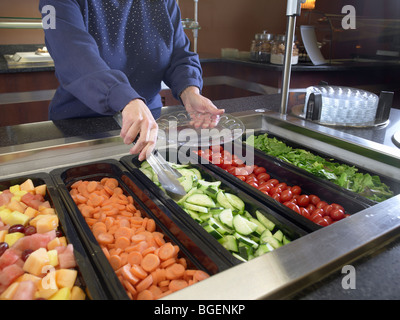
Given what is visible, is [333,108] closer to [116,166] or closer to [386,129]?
[386,129]

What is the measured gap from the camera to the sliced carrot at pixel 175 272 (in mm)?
783

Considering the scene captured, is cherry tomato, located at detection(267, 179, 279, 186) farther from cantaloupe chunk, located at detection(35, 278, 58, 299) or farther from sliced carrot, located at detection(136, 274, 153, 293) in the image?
cantaloupe chunk, located at detection(35, 278, 58, 299)

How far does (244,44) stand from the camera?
233 inches

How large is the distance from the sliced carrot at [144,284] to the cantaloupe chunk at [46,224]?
0.94ft

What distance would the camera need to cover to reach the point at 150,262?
81 cm

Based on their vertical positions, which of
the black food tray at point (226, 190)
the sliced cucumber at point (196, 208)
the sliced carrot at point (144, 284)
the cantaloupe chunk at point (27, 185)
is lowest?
the sliced carrot at point (144, 284)

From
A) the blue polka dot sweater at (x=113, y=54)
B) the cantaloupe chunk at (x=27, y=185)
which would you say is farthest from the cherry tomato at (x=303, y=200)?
the cantaloupe chunk at (x=27, y=185)

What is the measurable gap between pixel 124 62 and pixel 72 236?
3.31ft

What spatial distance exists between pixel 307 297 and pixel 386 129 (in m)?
1.25

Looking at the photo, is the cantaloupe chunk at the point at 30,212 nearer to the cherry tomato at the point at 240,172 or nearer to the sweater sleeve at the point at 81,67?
the sweater sleeve at the point at 81,67

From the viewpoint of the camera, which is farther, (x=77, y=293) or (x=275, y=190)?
(x=275, y=190)

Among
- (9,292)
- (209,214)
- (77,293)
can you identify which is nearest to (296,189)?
(209,214)

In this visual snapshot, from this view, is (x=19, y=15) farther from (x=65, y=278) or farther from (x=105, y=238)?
(x=65, y=278)

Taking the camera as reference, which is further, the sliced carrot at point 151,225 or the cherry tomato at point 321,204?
the cherry tomato at point 321,204
